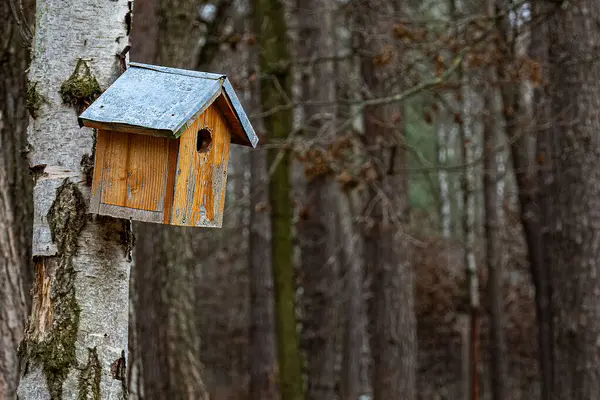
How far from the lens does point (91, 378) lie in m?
2.93

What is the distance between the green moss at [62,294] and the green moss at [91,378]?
6 centimetres

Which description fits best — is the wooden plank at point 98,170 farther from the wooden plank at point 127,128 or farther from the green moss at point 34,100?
the green moss at point 34,100

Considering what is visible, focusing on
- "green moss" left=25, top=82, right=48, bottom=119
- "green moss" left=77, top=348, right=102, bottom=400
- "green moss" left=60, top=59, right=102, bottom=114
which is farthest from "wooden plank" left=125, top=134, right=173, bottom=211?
"green moss" left=77, top=348, right=102, bottom=400

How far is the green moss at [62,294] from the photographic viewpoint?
292 cm

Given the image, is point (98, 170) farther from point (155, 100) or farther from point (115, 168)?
point (155, 100)

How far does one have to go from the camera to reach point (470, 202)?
10.2 m

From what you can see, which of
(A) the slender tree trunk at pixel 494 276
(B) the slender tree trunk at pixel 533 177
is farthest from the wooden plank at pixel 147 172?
(A) the slender tree trunk at pixel 494 276

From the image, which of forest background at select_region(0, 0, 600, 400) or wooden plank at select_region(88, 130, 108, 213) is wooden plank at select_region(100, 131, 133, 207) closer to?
wooden plank at select_region(88, 130, 108, 213)

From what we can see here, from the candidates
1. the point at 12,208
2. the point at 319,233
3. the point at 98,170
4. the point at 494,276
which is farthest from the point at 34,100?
the point at 494,276

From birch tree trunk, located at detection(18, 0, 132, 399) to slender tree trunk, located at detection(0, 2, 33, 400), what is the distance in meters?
2.11

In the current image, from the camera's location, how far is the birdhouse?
2.76 meters

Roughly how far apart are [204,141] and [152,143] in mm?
313

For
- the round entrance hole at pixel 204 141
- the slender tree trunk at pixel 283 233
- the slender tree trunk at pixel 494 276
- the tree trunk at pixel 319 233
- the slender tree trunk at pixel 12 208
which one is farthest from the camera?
the slender tree trunk at pixel 494 276

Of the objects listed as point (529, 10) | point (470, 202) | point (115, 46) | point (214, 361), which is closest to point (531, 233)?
point (470, 202)
